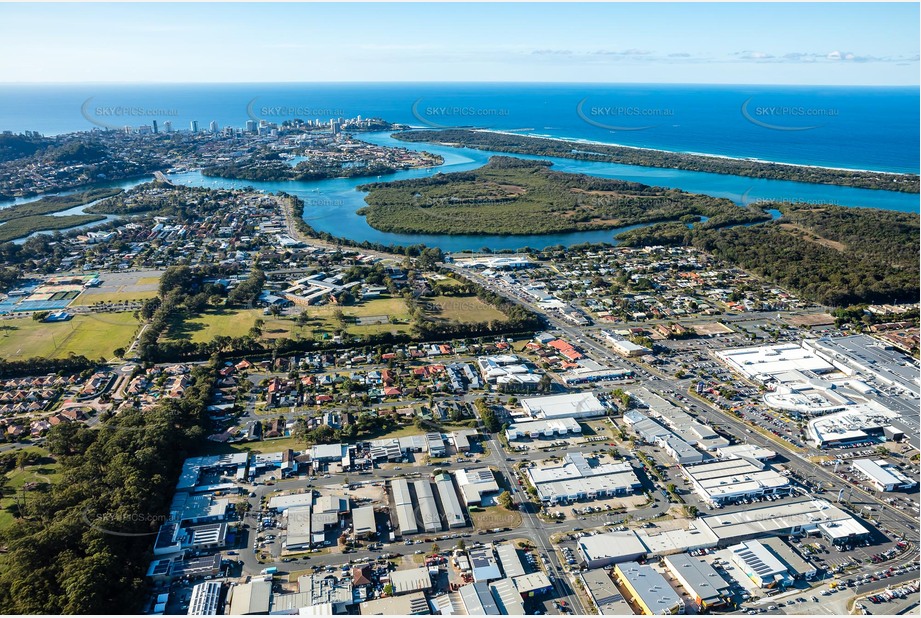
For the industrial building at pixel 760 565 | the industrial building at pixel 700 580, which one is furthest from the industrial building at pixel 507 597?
the industrial building at pixel 760 565

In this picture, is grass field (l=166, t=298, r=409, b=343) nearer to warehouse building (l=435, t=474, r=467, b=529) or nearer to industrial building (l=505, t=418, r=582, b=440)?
industrial building (l=505, t=418, r=582, b=440)

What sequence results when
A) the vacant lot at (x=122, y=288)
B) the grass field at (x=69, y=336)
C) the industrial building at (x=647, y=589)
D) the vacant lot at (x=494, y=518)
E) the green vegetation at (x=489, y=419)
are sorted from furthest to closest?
the vacant lot at (x=122, y=288) < the grass field at (x=69, y=336) < the green vegetation at (x=489, y=419) < the vacant lot at (x=494, y=518) < the industrial building at (x=647, y=589)

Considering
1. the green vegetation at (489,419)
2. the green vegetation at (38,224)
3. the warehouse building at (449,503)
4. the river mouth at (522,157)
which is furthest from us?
the river mouth at (522,157)

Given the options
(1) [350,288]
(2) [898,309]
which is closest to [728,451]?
(2) [898,309]

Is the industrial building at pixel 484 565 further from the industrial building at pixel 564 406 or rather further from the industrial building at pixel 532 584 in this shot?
the industrial building at pixel 564 406

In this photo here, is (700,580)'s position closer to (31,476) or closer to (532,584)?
(532,584)

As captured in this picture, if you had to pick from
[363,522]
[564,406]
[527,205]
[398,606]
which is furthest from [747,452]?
[527,205]

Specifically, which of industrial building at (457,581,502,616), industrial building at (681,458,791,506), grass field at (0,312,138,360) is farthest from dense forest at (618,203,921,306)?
grass field at (0,312,138,360)
